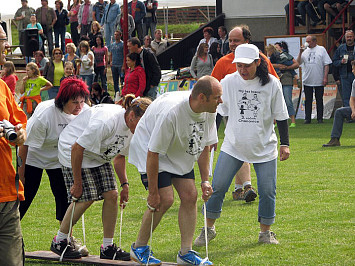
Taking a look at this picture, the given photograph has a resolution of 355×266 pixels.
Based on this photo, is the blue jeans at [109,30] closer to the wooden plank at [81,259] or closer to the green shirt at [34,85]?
the green shirt at [34,85]

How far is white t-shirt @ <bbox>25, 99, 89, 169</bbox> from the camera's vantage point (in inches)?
271

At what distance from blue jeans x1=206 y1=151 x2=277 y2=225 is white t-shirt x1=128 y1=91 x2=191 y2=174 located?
1.11m

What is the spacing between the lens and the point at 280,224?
8.05 m

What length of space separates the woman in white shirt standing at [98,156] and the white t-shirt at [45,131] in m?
0.17

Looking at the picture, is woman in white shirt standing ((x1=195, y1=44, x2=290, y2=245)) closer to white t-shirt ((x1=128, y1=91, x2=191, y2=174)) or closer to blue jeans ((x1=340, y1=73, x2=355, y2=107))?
white t-shirt ((x1=128, y1=91, x2=191, y2=174))

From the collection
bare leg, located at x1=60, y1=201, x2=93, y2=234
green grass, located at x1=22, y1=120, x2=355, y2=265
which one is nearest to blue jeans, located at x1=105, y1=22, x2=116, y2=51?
green grass, located at x1=22, y1=120, x2=355, y2=265

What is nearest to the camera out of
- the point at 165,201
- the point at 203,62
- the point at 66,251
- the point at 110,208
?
the point at 165,201

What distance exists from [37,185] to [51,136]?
0.60 m

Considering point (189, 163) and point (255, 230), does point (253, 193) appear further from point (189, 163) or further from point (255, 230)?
point (189, 163)

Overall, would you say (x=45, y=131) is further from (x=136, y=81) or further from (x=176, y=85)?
(x=176, y=85)

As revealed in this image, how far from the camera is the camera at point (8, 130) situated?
474cm

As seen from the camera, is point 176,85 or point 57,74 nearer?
point 57,74

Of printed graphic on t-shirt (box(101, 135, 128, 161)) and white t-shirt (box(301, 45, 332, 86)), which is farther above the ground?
printed graphic on t-shirt (box(101, 135, 128, 161))

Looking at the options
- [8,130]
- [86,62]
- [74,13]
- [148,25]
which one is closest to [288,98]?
[86,62]
